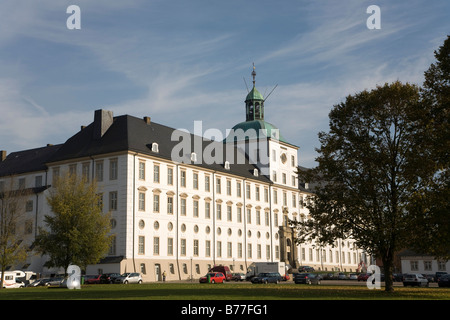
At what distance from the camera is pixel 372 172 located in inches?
1462

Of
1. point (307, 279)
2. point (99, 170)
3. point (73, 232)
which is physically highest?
point (99, 170)

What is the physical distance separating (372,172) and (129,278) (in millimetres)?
29047

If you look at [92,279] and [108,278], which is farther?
[108,278]

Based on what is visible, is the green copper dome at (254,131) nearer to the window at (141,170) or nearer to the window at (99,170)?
the window at (141,170)

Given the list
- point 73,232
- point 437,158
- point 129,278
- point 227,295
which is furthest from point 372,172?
point 129,278

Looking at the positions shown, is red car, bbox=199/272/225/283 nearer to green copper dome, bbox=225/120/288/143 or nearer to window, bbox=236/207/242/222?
window, bbox=236/207/242/222

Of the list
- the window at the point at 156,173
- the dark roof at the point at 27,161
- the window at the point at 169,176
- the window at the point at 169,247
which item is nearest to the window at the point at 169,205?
the window at the point at 169,176

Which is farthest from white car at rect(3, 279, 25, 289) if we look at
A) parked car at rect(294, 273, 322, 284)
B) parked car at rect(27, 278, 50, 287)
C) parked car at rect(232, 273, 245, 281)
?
parked car at rect(294, 273, 322, 284)

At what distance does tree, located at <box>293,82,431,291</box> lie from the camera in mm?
36272

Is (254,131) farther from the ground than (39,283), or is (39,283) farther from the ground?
(254,131)

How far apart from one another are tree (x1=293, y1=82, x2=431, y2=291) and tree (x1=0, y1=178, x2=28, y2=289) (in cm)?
3061

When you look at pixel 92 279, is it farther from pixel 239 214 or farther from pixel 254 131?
pixel 254 131
